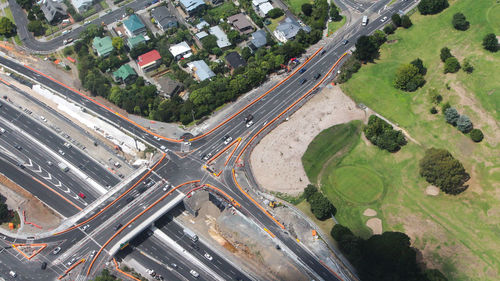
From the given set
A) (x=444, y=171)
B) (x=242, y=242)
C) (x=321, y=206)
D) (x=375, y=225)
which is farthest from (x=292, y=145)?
(x=444, y=171)

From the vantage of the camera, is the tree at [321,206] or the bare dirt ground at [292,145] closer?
the tree at [321,206]

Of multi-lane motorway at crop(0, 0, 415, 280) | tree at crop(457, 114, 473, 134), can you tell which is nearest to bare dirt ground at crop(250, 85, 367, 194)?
multi-lane motorway at crop(0, 0, 415, 280)

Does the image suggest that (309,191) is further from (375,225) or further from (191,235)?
(191,235)

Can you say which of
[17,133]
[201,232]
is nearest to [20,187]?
[17,133]

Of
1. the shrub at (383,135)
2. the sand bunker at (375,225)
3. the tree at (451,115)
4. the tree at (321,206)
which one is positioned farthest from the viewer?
the tree at (451,115)

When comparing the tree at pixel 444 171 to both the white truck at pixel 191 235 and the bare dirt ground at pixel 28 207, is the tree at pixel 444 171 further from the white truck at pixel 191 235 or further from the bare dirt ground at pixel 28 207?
the bare dirt ground at pixel 28 207

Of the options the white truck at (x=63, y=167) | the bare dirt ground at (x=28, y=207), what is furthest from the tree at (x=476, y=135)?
the white truck at (x=63, y=167)

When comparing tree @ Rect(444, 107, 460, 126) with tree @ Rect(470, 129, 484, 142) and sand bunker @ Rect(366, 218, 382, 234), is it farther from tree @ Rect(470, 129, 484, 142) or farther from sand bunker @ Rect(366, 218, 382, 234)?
sand bunker @ Rect(366, 218, 382, 234)
